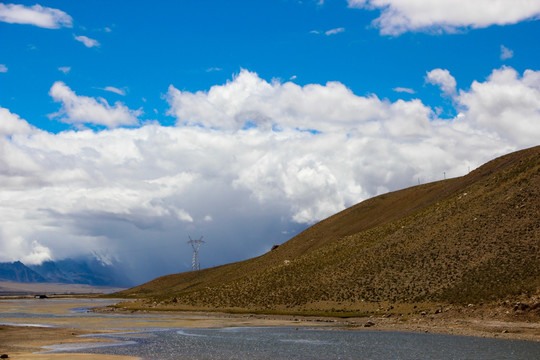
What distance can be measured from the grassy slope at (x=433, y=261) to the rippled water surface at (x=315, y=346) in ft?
84.6

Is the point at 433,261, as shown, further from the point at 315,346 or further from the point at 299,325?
the point at 315,346

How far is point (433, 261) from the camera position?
11062cm

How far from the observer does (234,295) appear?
135375 mm

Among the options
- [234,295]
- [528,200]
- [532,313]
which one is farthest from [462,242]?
[234,295]

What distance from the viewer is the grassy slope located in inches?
3745

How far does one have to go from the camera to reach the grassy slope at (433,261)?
95125mm

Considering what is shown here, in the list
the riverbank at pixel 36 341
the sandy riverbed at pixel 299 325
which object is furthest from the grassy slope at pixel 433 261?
the riverbank at pixel 36 341

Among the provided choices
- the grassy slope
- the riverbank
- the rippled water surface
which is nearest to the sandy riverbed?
the riverbank

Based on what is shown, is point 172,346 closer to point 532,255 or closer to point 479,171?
point 532,255

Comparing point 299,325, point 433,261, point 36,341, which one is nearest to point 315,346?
point 299,325

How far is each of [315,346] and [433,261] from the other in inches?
2167

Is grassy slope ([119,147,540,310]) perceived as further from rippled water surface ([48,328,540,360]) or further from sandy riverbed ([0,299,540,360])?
rippled water surface ([48,328,540,360])

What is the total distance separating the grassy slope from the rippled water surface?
25783 mm

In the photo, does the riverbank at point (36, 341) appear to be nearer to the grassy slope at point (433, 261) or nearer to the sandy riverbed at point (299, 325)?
the sandy riverbed at point (299, 325)
